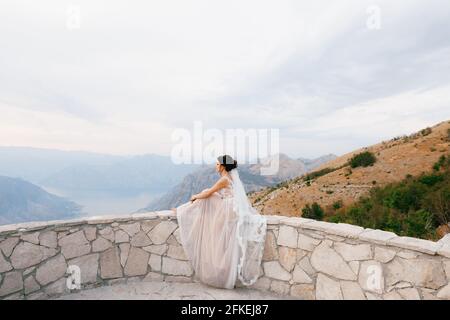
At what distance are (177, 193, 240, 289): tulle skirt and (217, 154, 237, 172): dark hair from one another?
0.37 meters

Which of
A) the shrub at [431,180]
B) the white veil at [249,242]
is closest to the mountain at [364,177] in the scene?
the shrub at [431,180]

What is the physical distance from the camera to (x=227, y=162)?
414cm

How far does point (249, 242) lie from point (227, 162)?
102 centimetres

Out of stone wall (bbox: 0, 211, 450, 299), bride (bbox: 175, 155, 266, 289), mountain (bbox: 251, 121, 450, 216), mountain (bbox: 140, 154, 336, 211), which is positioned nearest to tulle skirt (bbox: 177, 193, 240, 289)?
bride (bbox: 175, 155, 266, 289)

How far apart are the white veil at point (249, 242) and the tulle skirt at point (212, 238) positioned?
62 millimetres

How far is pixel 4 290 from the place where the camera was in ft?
11.3

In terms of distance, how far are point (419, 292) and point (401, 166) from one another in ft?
84.7

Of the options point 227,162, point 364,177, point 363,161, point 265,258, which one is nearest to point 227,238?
point 265,258

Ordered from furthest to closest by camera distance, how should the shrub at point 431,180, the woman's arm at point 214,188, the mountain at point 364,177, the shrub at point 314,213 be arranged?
the mountain at point 364,177
the shrub at point 314,213
the shrub at point 431,180
the woman's arm at point 214,188

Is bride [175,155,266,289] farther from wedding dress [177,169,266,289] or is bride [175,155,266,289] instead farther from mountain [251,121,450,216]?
mountain [251,121,450,216]

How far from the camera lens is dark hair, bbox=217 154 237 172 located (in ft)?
13.5

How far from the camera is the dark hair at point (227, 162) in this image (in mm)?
4125

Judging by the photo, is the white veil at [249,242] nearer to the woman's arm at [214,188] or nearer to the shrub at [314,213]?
the woman's arm at [214,188]
